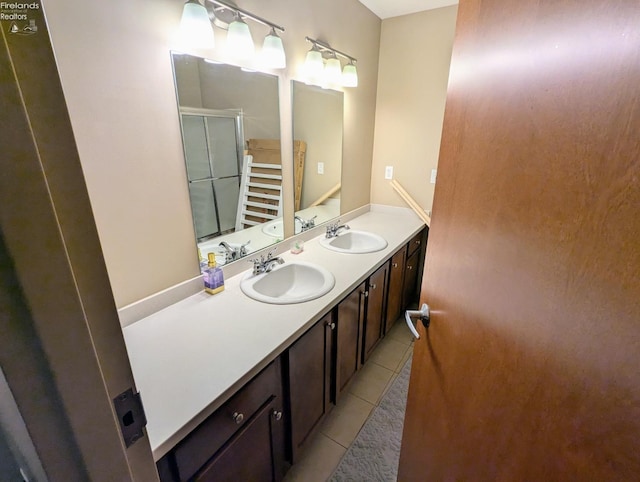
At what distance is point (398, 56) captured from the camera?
2.32 metres

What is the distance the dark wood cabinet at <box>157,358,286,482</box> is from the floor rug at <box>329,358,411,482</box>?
0.37 meters

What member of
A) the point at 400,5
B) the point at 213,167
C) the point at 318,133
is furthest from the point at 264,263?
the point at 400,5

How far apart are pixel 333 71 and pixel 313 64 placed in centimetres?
20

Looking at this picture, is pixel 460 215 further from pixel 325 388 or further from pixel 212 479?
pixel 325 388

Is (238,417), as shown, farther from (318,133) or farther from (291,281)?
(318,133)

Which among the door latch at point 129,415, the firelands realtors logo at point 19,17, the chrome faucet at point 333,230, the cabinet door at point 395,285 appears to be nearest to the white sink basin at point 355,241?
the chrome faucet at point 333,230

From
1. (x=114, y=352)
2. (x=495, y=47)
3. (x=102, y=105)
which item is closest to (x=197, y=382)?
(x=114, y=352)

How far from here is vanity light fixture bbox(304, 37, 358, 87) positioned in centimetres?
168

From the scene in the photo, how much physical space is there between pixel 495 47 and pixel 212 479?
4.20ft

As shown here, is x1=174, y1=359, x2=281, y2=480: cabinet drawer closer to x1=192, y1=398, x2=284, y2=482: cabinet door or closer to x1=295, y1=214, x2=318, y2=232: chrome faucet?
x1=192, y1=398, x2=284, y2=482: cabinet door

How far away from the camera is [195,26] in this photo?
3.52 feet

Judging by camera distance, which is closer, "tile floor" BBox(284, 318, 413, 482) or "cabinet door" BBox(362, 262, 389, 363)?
"tile floor" BBox(284, 318, 413, 482)

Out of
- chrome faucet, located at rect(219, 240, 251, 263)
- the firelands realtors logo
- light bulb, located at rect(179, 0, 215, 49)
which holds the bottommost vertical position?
chrome faucet, located at rect(219, 240, 251, 263)

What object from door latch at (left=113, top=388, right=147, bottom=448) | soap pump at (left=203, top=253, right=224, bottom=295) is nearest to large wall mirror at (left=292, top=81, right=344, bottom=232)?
soap pump at (left=203, top=253, right=224, bottom=295)
